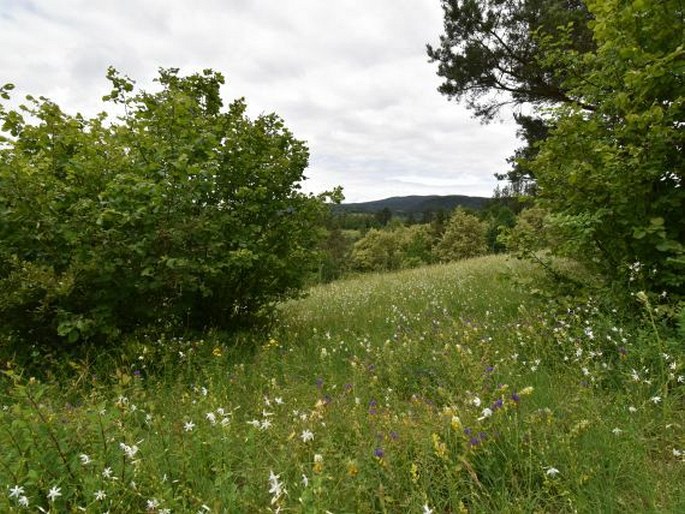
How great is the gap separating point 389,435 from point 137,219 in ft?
11.8

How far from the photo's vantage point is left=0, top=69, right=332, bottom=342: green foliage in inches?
166

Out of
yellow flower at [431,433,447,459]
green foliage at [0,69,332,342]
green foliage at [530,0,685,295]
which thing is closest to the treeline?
green foliage at [0,69,332,342]

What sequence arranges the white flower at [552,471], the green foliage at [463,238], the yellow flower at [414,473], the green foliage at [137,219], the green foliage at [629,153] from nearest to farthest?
the white flower at [552,471] < the yellow flower at [414,473] < the green foliage at [629,153] < the green foliage at [137,219] < the green foliage at [463,238]

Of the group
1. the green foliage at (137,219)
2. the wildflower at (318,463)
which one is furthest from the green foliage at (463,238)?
the wildflower at (318,463)

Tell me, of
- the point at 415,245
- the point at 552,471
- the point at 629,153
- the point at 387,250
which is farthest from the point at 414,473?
the point at 415,245

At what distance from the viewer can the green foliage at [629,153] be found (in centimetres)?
375

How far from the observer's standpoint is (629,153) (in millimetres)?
3975

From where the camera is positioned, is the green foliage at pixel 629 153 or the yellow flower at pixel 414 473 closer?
the yellow flower at pixel 414 473

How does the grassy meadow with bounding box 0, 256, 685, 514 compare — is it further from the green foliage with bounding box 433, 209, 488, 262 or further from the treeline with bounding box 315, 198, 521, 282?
the green foliage with bounding box 433, 209, 488, 262

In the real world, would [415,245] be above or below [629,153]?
below

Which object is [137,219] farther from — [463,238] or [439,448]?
[463,238]

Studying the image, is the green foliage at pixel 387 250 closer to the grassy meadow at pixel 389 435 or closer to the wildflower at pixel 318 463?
the grassy meadow at pixel 389 435

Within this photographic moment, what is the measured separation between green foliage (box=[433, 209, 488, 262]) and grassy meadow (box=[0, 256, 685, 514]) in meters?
42.0

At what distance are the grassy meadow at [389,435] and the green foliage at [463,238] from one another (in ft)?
138
